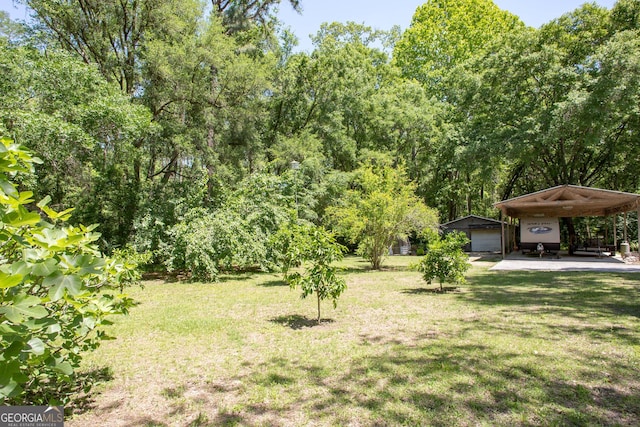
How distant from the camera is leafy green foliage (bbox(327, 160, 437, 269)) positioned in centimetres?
1436

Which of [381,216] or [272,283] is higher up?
[381,216]

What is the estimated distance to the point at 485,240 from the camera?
27562 mm

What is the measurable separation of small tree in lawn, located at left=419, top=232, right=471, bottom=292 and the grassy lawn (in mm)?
990

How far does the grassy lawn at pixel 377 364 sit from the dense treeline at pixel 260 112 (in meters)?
5.11

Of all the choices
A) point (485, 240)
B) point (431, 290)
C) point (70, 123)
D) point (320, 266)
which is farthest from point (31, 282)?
point (485, 240)

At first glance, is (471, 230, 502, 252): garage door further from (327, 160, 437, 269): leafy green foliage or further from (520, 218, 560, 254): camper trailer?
(327, 160, 437, 269): leafy green foliage

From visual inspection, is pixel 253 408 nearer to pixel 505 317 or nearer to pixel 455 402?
pixel 455 402

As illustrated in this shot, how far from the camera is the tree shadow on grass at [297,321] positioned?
625 cm

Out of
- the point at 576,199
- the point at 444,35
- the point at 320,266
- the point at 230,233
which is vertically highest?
the point at 444,35

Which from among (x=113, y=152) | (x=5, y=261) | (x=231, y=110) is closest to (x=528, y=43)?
(x=231, y=110)

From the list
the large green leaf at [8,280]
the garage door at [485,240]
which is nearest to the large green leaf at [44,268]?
the large green leaf at [8,280]

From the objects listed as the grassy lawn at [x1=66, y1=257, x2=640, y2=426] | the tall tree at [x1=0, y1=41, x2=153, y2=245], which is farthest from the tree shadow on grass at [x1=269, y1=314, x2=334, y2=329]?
the tall tree at [x1=0, y1=41, x2=153, y2=245]

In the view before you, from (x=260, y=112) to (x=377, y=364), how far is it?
15.4 meters

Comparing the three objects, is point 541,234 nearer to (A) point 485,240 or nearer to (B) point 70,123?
(A) point 485,240
